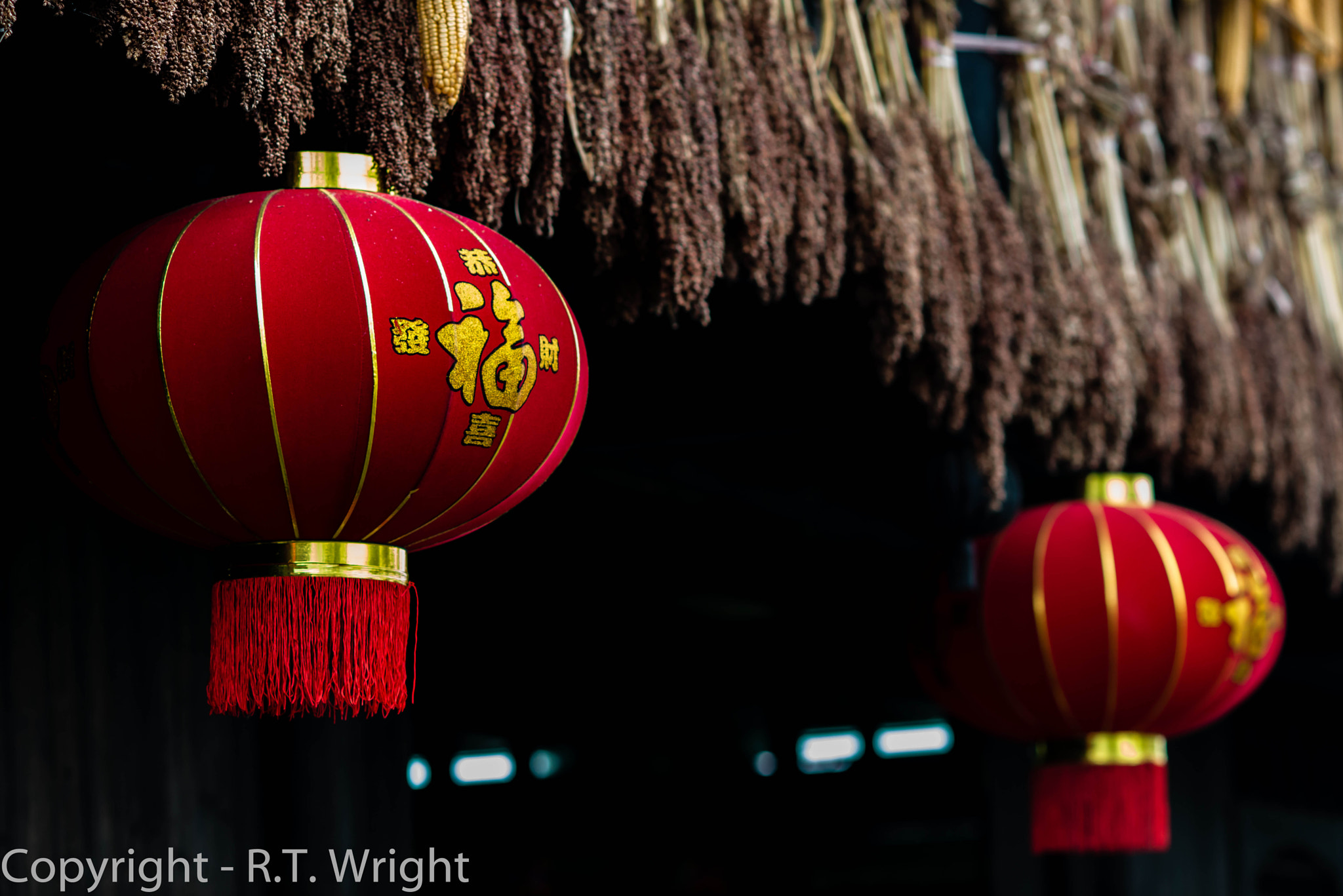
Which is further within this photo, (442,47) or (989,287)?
(989,287)

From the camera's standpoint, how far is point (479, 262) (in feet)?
5.71

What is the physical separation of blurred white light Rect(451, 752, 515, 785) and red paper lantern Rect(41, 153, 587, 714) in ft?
15.2

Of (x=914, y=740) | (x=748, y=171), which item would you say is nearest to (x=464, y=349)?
(x=748, y=171)

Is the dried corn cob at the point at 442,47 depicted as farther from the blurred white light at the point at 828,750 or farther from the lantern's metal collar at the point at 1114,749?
the blurred white light at the point at 828,750

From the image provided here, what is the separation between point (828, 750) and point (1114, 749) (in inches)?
119

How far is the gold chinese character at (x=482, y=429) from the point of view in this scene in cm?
171

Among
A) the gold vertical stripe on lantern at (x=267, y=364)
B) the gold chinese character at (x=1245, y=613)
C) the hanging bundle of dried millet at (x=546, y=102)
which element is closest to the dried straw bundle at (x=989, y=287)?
the gold chinese character at (x=1245, y=613)

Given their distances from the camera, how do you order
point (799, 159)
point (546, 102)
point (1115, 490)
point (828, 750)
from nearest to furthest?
1. point (546, 102)
2. point (799, 159)
3. point (1115, 490)
4. point (828, 750)

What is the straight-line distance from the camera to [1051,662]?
2.96 meters

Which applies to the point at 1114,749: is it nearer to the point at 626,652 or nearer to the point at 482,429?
the point at 482,429

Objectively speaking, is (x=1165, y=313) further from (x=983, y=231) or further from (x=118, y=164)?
(x=118, y=164)

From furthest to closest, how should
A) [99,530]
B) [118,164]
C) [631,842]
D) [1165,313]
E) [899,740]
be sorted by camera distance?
[631,842] → [899,740] → [1165,313] → [99,530] → [118,164]

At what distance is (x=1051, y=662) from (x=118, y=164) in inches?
70.4

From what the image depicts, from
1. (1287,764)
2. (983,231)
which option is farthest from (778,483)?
(1287,764)
